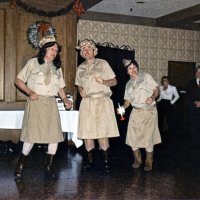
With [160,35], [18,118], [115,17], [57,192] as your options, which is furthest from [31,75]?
[160,35]

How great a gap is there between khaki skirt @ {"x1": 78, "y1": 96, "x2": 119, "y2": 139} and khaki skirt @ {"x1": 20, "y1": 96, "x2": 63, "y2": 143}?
0.38 m

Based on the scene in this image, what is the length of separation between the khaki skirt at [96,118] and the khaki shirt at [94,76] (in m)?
0.09

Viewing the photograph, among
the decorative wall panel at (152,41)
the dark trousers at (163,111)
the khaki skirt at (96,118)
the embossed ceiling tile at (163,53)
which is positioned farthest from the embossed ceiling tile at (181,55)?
the khaki skirt at (96,118)

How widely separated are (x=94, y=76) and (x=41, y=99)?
636 millimetres

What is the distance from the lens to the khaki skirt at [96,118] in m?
3.88

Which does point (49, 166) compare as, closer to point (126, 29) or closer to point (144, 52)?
point (126, 29)

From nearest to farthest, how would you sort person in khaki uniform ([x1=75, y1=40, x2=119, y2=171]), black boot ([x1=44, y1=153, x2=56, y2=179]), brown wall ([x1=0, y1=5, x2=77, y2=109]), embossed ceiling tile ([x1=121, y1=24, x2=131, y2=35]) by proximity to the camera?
black boot ([x1=44, y1=153, x2=56, y2=179]) → person in khaki uniform ([x1=75, y1=40, x2=119, y2=171]) → brown wall ([x1=0, y1=5, x2=77, y2=109]) → embossed ceiling tile ([x1=121, y1=24, x2=131, y2=35])

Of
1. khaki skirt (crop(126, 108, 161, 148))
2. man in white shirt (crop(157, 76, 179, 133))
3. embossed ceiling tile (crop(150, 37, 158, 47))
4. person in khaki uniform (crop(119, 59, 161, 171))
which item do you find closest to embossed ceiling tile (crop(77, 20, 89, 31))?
embossed ceiling tile (crop(150, 37, 158, 47))

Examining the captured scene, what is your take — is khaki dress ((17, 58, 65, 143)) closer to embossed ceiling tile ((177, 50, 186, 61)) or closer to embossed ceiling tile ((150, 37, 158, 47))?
embossed ceiling tile ((150, 37, 158, 47))

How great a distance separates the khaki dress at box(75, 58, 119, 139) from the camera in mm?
3881

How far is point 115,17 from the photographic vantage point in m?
8.30

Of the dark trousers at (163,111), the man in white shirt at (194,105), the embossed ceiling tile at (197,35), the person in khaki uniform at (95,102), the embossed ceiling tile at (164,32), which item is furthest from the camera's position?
the embossed ceiling tile at (197,35)

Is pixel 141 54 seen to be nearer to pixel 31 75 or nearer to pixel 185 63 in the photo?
pixel 185 63

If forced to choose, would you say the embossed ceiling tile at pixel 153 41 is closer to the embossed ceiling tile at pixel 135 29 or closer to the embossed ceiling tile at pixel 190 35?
the embossed ceiling tile at pixel 135 29
